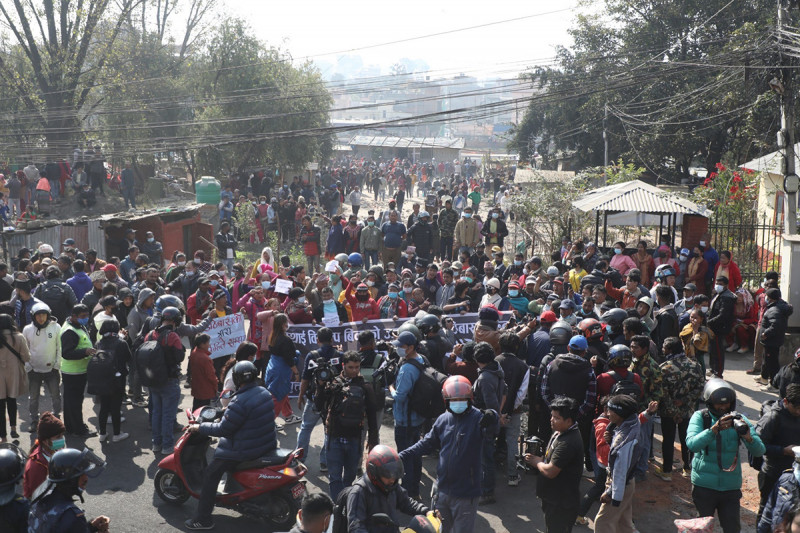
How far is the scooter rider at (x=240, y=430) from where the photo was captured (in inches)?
253

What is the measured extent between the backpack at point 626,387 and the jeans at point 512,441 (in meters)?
1.14

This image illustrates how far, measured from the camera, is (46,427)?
6.00 metres

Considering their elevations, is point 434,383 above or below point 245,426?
above

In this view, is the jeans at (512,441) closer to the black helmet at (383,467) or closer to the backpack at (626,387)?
the backpack at (626,387)

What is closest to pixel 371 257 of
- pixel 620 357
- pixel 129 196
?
pixel 620 357

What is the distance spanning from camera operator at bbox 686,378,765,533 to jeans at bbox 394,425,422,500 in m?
2.49

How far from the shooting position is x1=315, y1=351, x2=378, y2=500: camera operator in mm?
Answer: 6695

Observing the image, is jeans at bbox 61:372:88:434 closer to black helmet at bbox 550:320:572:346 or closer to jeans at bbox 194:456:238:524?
jeans at bbox 194:456:238:524

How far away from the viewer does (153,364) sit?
26.9 ft

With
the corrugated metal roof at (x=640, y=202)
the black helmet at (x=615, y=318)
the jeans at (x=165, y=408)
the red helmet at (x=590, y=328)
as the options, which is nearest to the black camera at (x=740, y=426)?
the red helmet at (x=590, y=328)

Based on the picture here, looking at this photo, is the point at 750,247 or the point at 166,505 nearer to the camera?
the point at 166,505

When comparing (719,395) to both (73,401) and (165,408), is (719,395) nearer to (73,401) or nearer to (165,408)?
(165,408)

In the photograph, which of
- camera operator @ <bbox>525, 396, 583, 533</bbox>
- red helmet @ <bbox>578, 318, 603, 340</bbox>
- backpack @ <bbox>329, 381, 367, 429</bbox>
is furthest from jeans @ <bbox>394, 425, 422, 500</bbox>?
red helmet @ <bbox>578, 318, 603, 340</bbox>

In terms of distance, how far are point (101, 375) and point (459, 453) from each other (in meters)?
4.77
